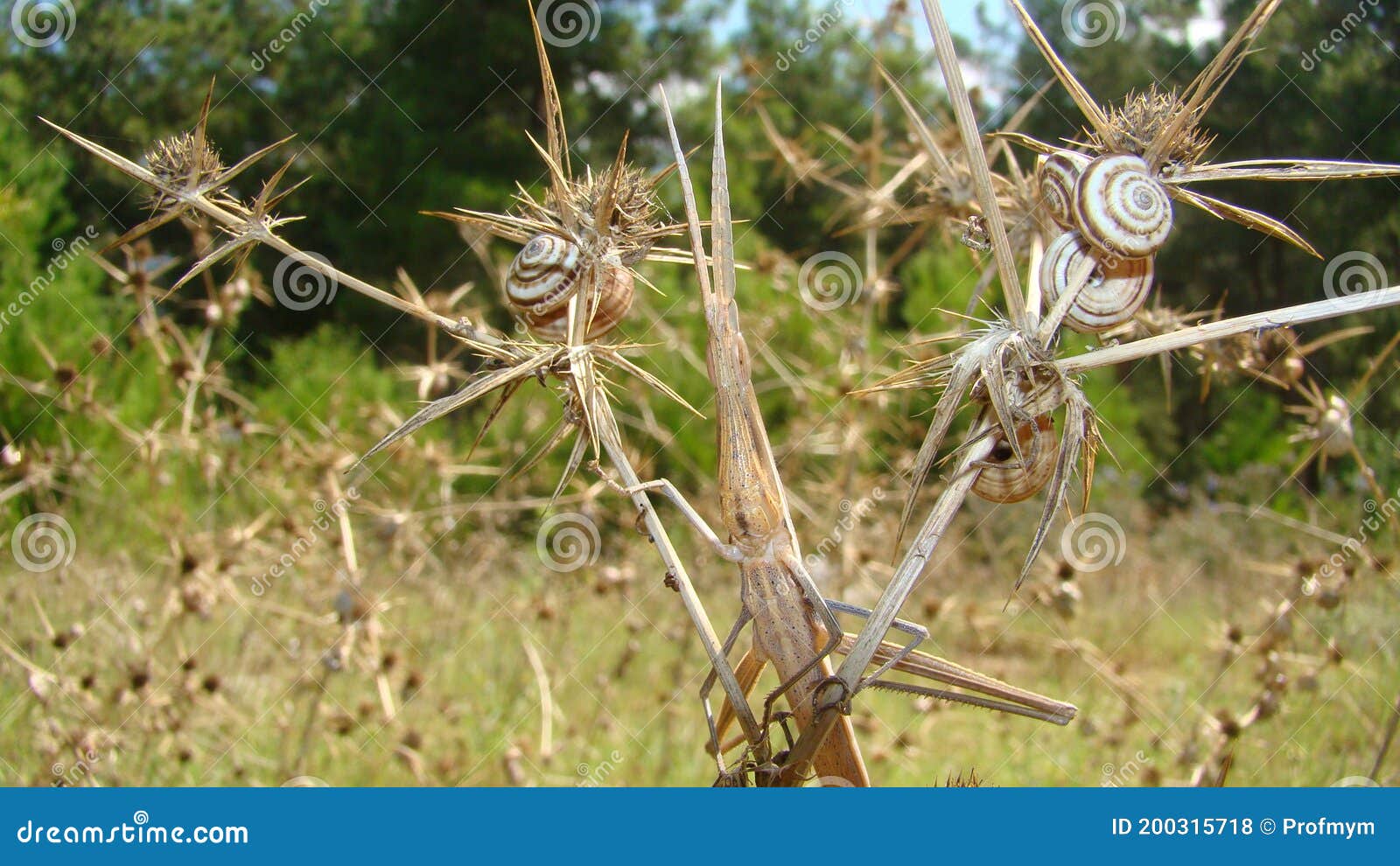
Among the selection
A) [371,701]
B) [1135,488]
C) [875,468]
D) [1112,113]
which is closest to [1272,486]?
[1135,488]

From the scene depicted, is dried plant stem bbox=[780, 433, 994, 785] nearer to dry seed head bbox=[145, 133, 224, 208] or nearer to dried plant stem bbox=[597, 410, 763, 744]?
dried plant stem bbox=[597, 410, 763, 744]

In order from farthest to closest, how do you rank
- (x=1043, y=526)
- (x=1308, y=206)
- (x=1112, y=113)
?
(x=1308, y=206) < (x=1112, y=113) < (x=1043, y=526)

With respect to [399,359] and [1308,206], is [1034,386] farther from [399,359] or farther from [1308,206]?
[399,359]

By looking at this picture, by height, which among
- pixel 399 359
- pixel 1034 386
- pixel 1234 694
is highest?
pixel 399 359

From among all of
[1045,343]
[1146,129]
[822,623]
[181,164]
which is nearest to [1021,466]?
[1045,343]

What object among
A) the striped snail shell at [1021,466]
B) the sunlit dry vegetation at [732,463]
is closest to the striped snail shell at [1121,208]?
the sunlit dry vegetation at [732,463]

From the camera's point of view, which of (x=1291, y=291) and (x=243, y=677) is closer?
(x=243, y=677)
